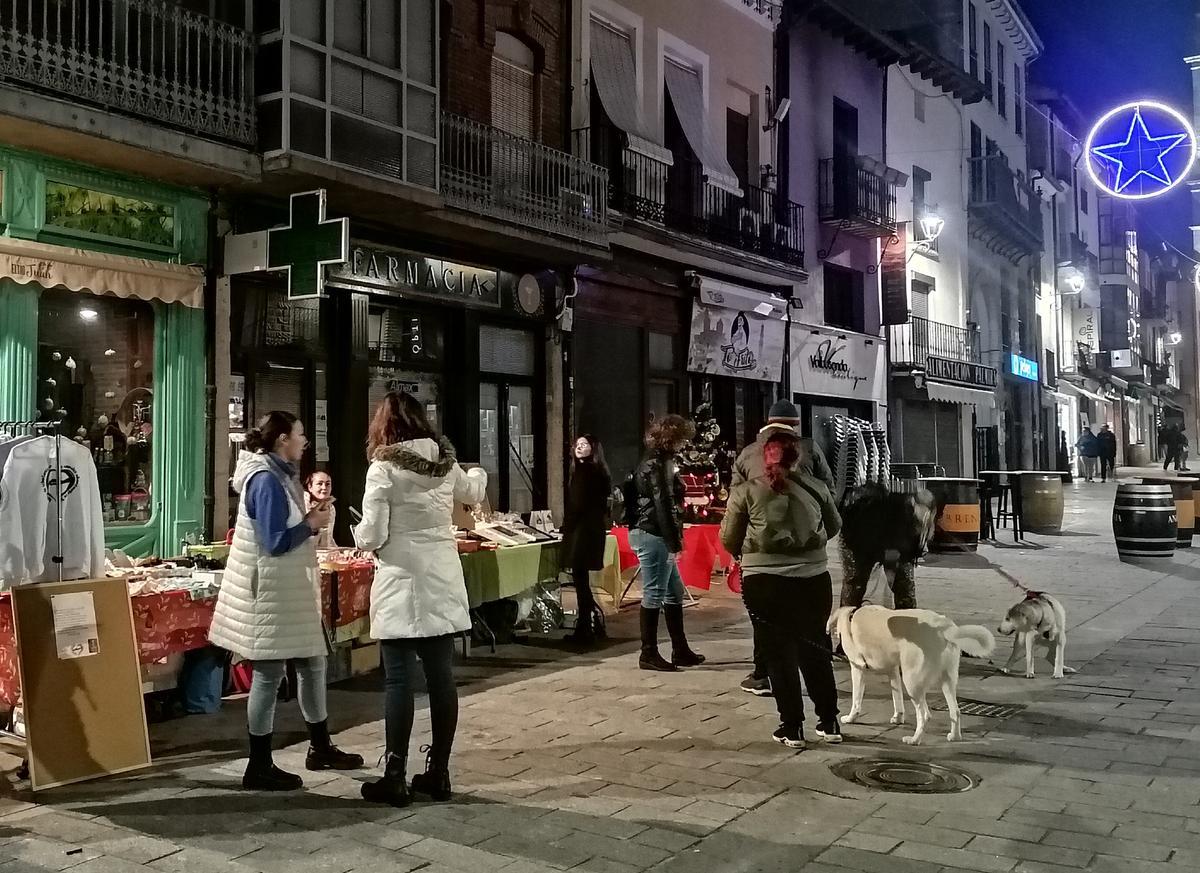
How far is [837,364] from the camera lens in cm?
2148

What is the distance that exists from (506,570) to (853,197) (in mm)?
15207

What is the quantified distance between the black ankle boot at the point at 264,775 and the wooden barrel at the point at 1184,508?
571 inches

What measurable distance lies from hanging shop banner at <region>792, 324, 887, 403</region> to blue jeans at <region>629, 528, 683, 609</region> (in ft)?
42.4

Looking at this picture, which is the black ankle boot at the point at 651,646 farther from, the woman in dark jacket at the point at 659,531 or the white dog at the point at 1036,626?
the white dog at the point at 1036,626

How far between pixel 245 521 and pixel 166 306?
17.6 feet

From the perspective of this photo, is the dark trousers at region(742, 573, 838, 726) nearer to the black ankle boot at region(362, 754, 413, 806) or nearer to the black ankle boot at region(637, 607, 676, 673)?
the black ankle boot at region(637, 607, 676, 673)

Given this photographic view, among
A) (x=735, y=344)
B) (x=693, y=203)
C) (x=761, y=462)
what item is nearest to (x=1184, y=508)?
(x=735, y=344)

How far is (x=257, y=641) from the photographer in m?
4.90

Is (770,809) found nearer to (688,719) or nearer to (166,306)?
(688,719)

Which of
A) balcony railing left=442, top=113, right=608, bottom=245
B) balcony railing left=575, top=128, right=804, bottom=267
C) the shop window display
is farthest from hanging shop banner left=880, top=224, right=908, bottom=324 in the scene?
the shop window display

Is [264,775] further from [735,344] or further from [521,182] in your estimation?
[735,344]

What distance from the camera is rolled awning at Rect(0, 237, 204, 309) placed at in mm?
8227

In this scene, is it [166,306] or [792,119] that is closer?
[166,306]

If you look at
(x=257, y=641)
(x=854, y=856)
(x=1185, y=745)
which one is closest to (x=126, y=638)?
(x=257, y=641)
